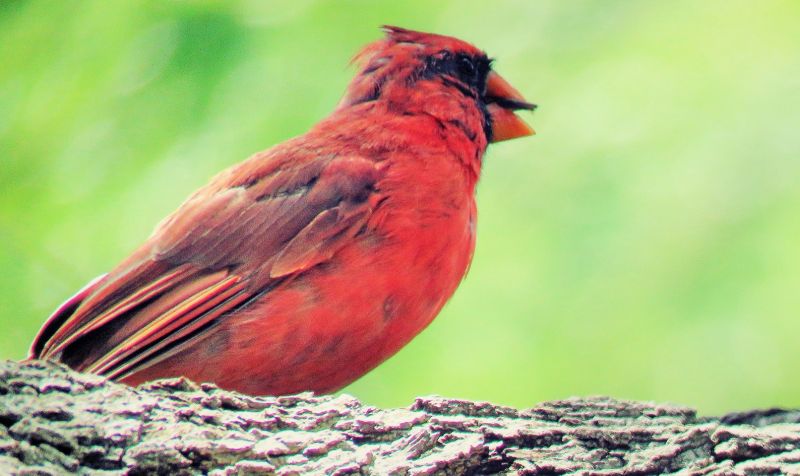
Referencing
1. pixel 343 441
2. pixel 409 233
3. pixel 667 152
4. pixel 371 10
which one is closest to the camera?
pixel 343 441

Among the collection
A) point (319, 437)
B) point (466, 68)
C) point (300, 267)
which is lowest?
point (319, 437)

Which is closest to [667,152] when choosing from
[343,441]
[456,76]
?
[456,76]

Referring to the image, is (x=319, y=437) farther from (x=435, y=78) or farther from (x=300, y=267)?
(x=435, y=78)

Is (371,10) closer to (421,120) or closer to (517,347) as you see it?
(421,120)

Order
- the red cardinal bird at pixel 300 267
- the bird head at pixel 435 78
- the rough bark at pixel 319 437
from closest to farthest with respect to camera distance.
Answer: the rough bark at pixel 319 437, the red cardinal bird at pixel 300 267, the bird head at pixel 435 78

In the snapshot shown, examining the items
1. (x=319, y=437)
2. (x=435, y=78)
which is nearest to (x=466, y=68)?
(x=435, y=78)

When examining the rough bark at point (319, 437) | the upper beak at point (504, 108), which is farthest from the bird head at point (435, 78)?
the rough bark at point (319, 437)

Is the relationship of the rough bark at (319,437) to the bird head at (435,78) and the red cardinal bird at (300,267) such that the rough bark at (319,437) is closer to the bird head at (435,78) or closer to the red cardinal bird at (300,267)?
the red cardinal bird at (300,267)
